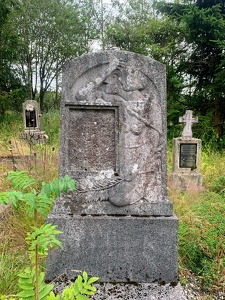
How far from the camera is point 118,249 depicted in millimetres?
2031

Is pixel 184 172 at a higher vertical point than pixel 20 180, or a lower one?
lower

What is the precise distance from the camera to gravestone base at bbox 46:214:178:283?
201 centimetres

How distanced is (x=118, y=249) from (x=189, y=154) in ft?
13.5

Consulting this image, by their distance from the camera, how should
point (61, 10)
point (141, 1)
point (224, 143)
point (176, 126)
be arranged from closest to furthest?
point (224, 143) → point (176, 126) → point (141, 1) → point (61, 10)

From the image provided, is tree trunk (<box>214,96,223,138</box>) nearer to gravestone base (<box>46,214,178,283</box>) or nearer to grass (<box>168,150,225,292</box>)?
grass (<box>168,150,225,292</box>)

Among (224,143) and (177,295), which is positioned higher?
(224,143)

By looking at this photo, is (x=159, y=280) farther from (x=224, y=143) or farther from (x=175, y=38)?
(x=175, y=38)

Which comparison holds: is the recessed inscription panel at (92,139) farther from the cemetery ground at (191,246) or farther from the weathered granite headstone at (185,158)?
the weathered granite headstone at (185,158)

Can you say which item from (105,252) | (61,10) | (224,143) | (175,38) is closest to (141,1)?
(175,38)

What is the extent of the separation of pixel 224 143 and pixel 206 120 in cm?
101

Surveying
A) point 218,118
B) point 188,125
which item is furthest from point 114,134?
point 218,118

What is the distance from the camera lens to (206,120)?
27.4 feet

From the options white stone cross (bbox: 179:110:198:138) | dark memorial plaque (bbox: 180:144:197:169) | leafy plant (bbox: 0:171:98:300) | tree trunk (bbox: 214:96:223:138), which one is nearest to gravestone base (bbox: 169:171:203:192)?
dark memorial plaque (bbox: 180:144:197:169)

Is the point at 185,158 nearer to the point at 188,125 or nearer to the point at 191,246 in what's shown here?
the point at 188,125
